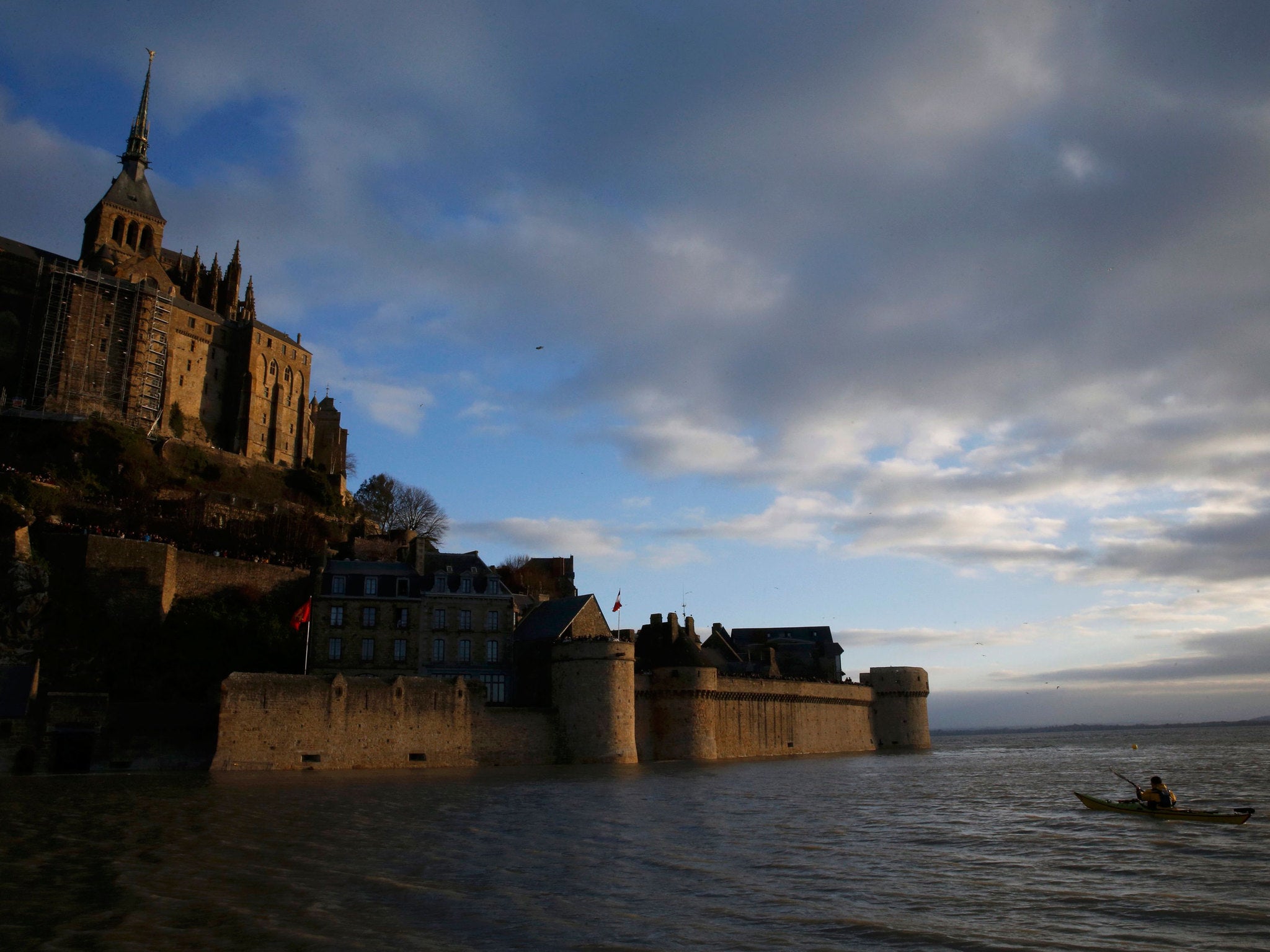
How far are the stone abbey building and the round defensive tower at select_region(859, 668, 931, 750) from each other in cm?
4670

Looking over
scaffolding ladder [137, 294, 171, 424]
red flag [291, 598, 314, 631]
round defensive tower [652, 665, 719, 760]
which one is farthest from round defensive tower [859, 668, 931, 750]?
scaffolding ladder [137, 294, 171, 424]

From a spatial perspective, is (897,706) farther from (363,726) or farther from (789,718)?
(363,726)

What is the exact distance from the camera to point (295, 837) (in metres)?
18.8

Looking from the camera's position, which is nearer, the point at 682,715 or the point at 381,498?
the point at 682,715

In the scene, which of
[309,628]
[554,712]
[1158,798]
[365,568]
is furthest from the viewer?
[365,568]

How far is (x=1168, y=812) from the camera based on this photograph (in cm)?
2530

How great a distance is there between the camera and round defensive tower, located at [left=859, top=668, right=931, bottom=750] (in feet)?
243

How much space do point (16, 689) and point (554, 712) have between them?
20848 mm

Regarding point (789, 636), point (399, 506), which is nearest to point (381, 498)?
point (399, 506)

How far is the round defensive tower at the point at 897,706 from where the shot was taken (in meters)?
74.2

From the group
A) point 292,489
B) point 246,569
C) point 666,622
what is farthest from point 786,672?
point 246,569

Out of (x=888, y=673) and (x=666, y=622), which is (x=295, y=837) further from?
(x=888, y=673)

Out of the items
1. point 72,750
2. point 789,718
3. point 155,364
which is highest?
point 155,364

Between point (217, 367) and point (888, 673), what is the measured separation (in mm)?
55453
